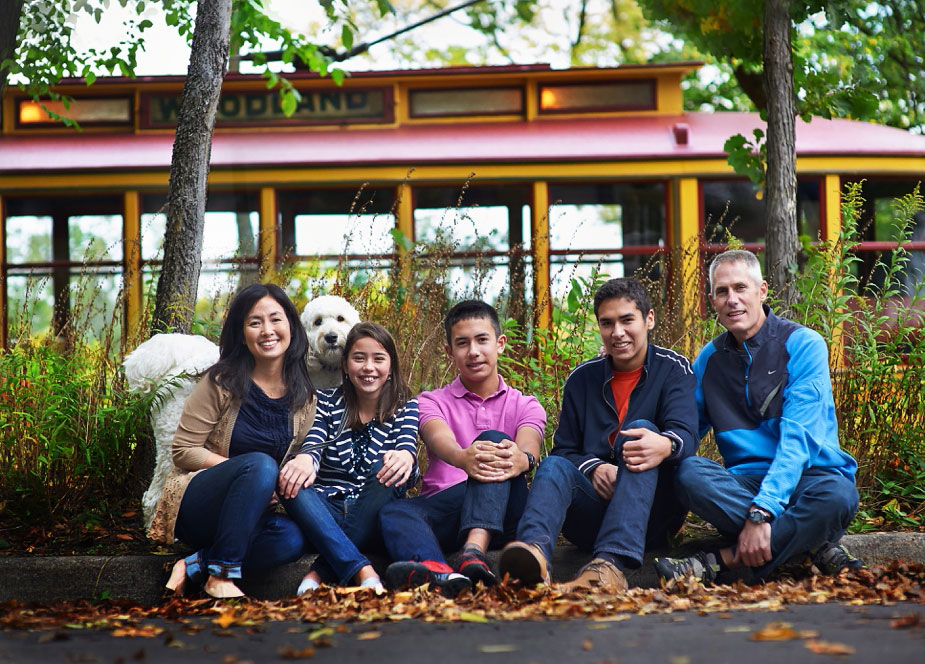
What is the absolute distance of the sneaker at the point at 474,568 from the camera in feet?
10.2

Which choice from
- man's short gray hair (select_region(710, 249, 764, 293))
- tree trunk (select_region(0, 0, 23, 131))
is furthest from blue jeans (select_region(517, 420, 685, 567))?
tree trunk (select_region(0, 0, 23, 131))

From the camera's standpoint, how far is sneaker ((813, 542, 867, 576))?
3336 millimetres

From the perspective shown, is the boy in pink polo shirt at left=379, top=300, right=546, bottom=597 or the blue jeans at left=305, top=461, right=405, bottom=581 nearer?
the boy in pink polo shirt at left=379, top=300, right=546, bottom=597

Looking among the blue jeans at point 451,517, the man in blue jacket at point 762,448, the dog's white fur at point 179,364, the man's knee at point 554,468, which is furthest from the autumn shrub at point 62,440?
the man in blue jacket at point 762,448

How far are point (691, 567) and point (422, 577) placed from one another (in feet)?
3.01

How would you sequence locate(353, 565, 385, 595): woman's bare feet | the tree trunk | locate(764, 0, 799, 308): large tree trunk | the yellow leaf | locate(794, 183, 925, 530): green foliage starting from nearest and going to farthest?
1. the yellow leaf
2. locate(353, 565, 385, 595): woman's bare feet
3. locate(794, 183, 925, 530): green foliage
4. the tree trunk
5. locate(764, 0, 799, 308): large tree trunk

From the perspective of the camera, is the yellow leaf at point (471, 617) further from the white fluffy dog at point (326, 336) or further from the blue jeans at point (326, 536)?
the white fluffy dog at point (326, 336)

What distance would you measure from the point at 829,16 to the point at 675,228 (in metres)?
2.86

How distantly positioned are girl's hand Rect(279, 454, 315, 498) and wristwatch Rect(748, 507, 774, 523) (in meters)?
1.50

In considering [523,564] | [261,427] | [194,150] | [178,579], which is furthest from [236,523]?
[194,150]

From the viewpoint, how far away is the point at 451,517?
138 inches

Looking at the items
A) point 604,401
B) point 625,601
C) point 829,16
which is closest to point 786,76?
point 829,16

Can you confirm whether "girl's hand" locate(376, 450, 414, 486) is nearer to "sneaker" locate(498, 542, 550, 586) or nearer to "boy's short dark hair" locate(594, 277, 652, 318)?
"sneaker" locate(498, 542, 550, 586)

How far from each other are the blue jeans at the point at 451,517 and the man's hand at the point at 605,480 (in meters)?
0.26
